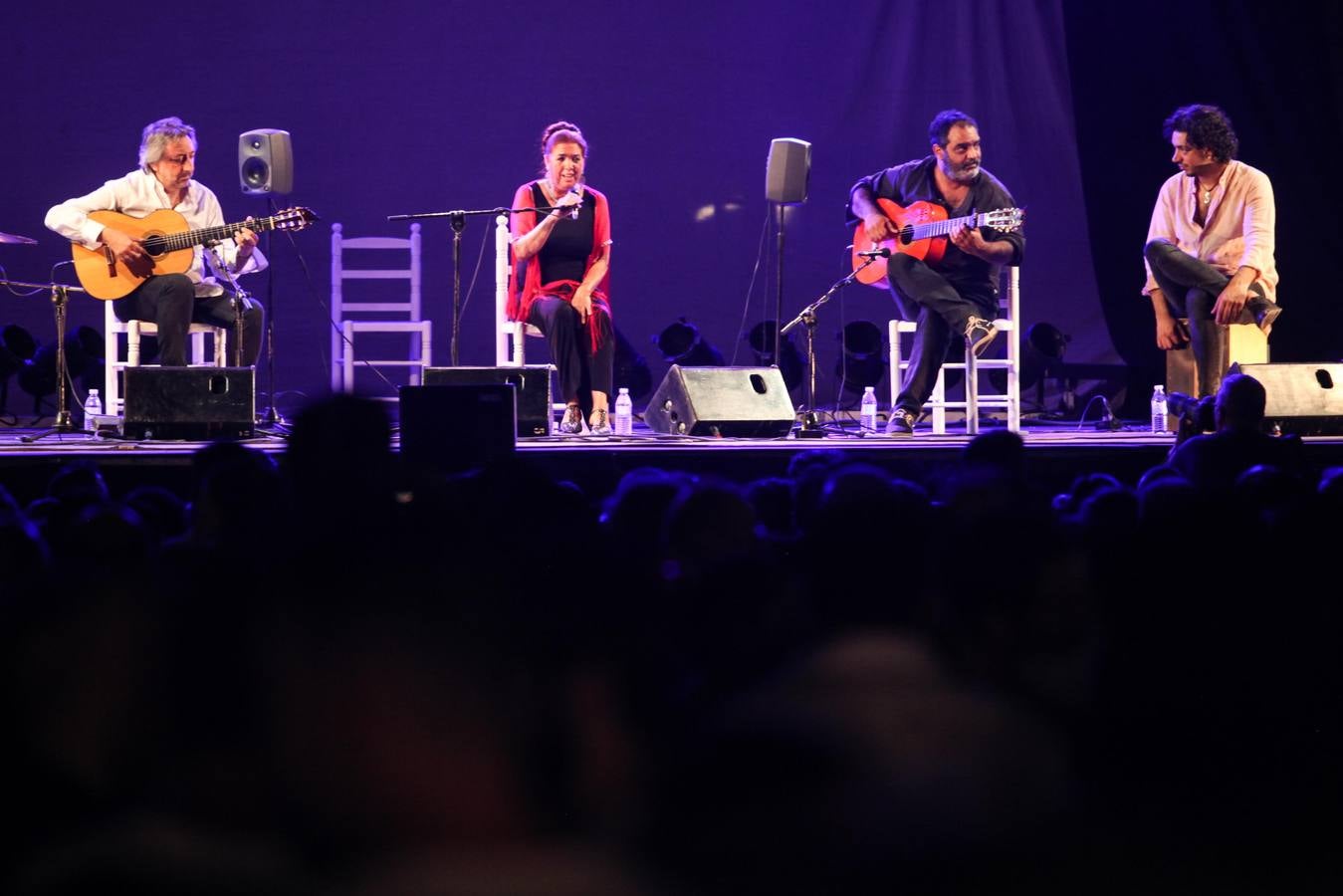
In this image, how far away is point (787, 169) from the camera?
5.98 meters

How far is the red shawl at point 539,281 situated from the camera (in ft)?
19.1

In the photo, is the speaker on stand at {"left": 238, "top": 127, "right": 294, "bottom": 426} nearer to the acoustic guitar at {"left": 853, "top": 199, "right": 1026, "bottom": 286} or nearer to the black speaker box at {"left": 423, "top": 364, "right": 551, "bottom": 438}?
the black speaker box at {"left": 423, "top": 364, "right": 551, "bottom": 438}

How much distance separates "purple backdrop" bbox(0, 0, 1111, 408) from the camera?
7352 millimetres

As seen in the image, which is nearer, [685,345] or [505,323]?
[505,323]

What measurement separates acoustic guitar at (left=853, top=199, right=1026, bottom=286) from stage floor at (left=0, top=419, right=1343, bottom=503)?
3.43 feet

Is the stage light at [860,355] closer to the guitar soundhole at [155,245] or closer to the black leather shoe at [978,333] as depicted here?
the black leather shoe at [978,333]

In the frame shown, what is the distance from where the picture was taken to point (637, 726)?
1.53 m

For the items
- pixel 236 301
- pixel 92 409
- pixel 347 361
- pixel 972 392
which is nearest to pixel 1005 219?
pixel 972 392

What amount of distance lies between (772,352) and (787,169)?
1.85 metres

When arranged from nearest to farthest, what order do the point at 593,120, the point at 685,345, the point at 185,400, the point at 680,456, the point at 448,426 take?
the point at 448,426 < the point at 680,456 < the point at 185,400 < the point at 685,345 < the point at 593,120

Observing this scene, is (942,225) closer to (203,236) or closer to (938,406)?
(938,406)


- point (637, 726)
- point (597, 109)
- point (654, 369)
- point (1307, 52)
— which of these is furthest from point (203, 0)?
point (637, 726)

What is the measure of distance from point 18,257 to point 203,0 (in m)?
1.83

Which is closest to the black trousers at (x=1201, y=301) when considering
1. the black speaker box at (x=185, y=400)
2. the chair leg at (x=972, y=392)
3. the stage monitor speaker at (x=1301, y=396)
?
the stage monitor speaker at (x=1301, y=396)
